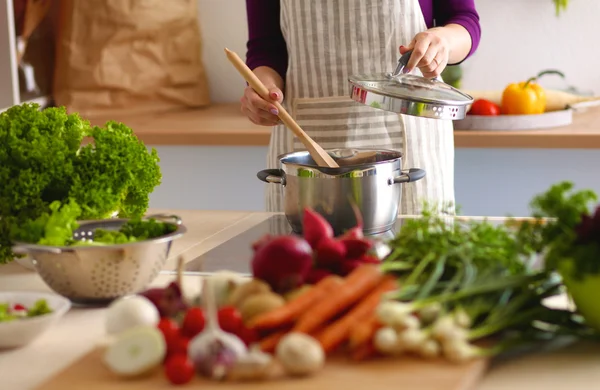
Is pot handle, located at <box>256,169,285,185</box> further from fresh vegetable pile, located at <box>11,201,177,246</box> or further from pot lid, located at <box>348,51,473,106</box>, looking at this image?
fresh vegetable pile, located at <box>11,201,177,246</box>

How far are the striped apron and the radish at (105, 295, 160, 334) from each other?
981 mm

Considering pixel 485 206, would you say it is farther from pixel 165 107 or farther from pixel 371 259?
pixel 371 259

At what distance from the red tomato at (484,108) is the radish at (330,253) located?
1.56 metres

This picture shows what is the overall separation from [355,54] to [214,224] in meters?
0.50

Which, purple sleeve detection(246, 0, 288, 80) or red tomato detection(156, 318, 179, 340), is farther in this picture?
purple sleeve detection(246, 0, 288, 80)

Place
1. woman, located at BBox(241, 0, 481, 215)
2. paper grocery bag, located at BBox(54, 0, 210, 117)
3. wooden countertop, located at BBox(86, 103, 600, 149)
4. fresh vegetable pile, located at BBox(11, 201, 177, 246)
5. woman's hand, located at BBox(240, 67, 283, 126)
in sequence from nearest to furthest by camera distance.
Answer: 1. fresh vegetable pile, located at BBox(11, 201, 177, 246)
2. woman's hand, located at BBox(240, 67, 283, 126)
3. woman, located at BBox(241, 0, 481, 215)
4. wooden countertop, located at BBox(86, 103, 600, 149)
5. paper grocery bag, located at BBox(54, 0, 210, 117)

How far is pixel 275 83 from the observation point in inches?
79.7

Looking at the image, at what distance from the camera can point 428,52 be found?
1.72m

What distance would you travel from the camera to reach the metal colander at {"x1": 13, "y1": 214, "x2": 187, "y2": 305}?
1.17 m

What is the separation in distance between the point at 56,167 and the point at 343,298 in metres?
0.59

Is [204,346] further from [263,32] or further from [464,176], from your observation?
[464,176]

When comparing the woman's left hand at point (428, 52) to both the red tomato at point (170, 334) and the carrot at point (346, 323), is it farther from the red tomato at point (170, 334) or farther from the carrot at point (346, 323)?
the red tomato at point (170, 334)

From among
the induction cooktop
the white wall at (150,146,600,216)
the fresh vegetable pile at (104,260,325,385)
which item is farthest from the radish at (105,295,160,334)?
the white wall at (150,146,600,216)

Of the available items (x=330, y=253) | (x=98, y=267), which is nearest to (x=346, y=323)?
(x=330, y=253)
